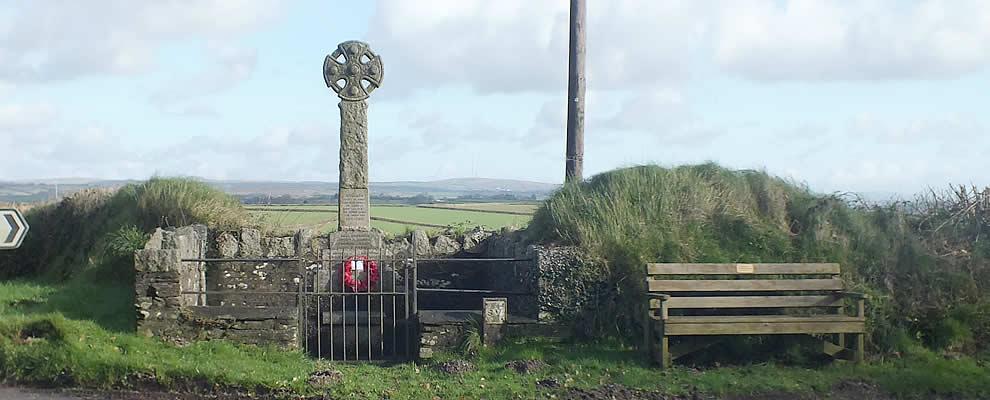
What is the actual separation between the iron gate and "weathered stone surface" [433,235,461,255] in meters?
Answer: 0.64

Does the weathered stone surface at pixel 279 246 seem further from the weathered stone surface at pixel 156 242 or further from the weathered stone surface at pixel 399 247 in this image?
the weathered stone surface at pixel 156 242

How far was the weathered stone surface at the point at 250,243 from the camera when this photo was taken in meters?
13.6

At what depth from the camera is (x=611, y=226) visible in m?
10.7

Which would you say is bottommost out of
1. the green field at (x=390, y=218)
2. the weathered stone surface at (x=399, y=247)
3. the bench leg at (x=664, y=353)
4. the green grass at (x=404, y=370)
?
the green grass at (x=404, y=370)

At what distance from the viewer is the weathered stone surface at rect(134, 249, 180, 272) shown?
971cm

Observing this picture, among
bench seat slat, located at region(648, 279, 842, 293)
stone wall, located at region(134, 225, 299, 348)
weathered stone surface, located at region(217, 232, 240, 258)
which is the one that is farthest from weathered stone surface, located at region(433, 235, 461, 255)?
bench seat slat, located at region(648, 279, 842, 293)

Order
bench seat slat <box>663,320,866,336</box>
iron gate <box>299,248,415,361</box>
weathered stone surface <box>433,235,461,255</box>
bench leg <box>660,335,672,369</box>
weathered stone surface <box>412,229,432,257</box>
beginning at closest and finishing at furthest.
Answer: bench seat slat <box>663,320,866,336</box>, bench leg <box>660,335,672,369</box>, iron gate <box>299,248,415,361</box>, weathered stone surface <box>412,229,432,257</box>, weathered stone surface <box>433,235,461,255</box>

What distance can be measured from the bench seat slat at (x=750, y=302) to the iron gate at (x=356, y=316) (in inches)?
129

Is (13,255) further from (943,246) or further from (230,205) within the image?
(943,246)

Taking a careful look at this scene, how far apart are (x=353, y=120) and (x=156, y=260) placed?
5357mm

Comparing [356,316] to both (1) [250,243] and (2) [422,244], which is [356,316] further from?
(1) [250,243]

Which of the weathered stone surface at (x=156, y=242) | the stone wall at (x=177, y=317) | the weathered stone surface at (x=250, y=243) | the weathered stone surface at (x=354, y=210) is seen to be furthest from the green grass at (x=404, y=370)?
the weathered stone surface at (x=354, y=210)

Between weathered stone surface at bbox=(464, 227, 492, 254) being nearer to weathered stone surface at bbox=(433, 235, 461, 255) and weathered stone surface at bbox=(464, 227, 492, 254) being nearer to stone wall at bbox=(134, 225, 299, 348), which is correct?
weathered stone surface at bbox=(433, 235, 461, 255)

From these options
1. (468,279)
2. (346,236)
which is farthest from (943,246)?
(346,236)
